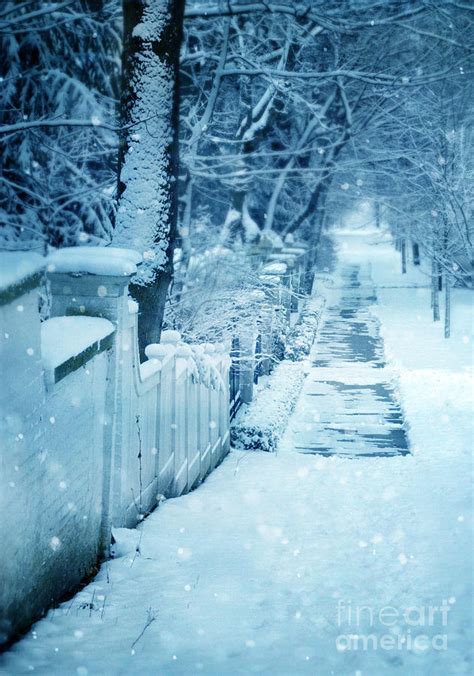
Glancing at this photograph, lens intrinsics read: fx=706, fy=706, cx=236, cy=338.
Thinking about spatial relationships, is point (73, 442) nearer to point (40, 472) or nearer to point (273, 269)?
point (40, 472)

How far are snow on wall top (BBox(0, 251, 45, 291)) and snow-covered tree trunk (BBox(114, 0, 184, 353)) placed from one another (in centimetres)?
404

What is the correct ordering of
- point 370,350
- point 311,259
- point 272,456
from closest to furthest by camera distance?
1. point 272,456
2. point 370,350
3. point 311,259

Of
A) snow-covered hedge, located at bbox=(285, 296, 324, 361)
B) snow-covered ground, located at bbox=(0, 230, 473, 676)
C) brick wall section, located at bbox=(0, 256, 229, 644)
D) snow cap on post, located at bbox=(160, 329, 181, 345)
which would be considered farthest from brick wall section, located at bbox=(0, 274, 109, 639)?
snow-covered hedge, located at bbox=(285, 296, 324, 361)

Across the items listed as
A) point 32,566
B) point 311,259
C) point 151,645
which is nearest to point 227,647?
point 151,645

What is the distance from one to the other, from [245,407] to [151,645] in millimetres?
9376

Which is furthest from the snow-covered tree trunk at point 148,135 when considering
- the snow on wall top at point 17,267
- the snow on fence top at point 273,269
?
the snow on fence top at point 273,269

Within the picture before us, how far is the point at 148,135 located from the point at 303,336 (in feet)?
42.5

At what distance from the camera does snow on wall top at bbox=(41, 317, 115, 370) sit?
4.07m

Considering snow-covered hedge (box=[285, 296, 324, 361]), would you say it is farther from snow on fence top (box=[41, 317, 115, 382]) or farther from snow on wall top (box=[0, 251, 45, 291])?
snow on wall top (box=[0, 251, 45, 291])

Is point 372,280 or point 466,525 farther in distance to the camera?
point 372,280

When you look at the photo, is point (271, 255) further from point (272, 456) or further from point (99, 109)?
point (272, 456)

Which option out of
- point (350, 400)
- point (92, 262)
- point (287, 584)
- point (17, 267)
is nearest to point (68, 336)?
point (92, 262)

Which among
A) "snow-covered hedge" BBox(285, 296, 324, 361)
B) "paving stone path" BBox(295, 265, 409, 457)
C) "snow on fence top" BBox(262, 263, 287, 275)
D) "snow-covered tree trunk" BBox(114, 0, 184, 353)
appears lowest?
"paving stone path" BBox(295, 265, 409, 457)

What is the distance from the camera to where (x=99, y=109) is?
1224cm
